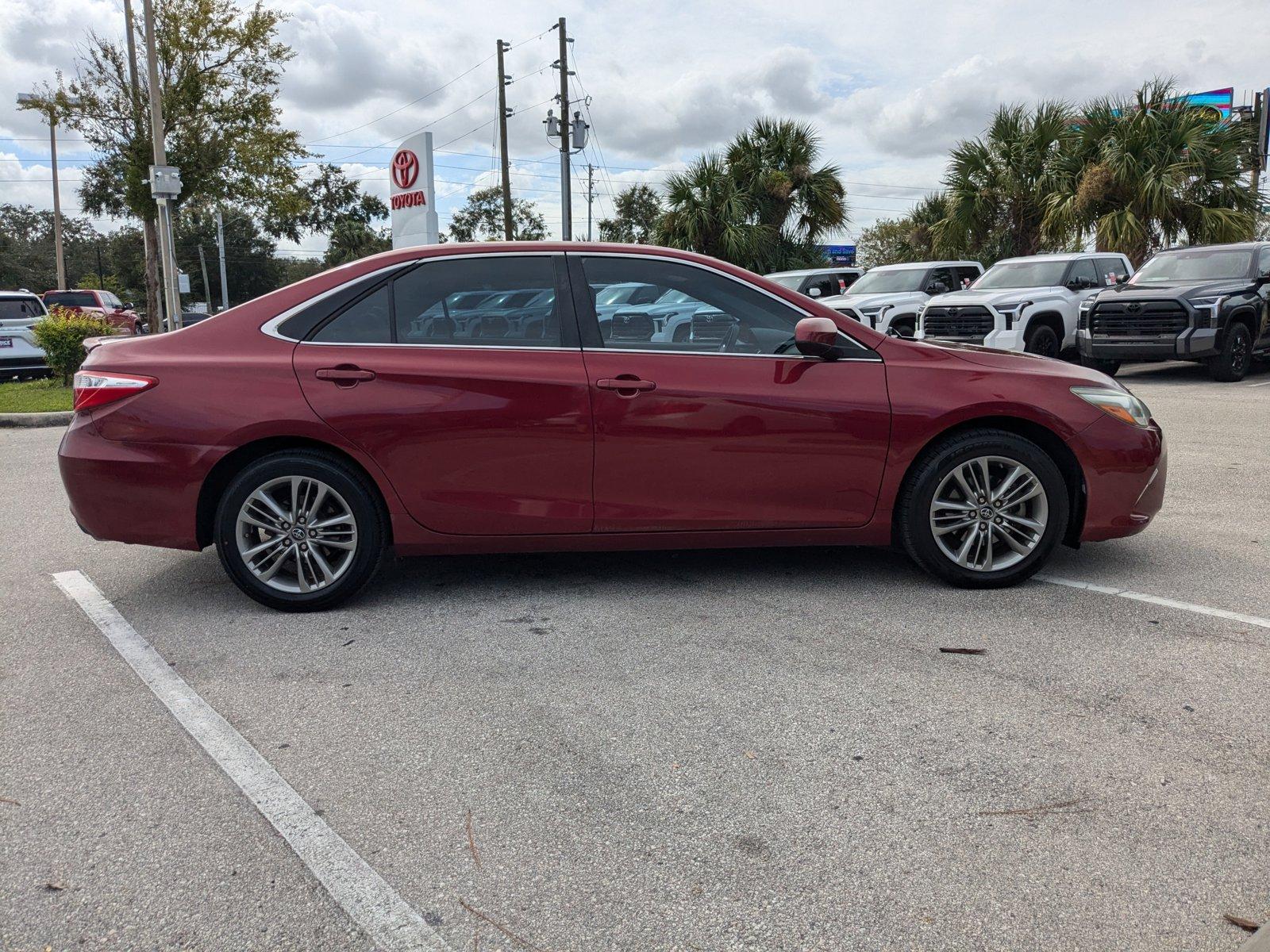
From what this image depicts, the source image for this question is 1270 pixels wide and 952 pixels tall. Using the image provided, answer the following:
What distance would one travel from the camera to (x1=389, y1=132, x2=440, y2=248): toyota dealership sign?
16656mm

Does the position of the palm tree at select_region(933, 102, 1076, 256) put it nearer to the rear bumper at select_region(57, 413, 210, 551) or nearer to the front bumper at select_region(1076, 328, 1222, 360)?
the front bumper at select_region(1076, 328, 1222, 360)

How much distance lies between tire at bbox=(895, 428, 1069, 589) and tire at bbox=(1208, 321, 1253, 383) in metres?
11.1

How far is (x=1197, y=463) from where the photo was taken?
8016mm

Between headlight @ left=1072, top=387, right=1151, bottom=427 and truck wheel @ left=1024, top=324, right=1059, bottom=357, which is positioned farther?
truck wheel @ left=1024, top=324, right=1059, bottom=357

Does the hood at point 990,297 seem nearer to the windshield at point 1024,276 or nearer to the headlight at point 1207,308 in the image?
the windshield at point 1024,276

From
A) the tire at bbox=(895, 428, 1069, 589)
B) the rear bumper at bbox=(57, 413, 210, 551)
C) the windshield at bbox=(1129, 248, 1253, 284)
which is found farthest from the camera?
the windshield at bbox=(1129, 248, 1253, 284)

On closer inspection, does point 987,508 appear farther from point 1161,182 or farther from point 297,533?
point 1161,182

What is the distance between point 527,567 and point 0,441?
8305 mm

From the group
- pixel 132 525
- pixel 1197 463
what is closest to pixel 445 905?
pixel 132 525

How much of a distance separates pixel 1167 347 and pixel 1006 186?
9.91 metres

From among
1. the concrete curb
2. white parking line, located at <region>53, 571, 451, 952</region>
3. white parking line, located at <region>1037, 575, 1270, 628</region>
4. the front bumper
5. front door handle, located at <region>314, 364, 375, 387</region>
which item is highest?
the front bumper

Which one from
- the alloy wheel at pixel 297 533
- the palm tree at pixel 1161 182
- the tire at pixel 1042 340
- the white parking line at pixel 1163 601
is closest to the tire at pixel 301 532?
the alloy wheel at pixel 297 533

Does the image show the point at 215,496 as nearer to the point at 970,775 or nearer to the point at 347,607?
the point at 347,607

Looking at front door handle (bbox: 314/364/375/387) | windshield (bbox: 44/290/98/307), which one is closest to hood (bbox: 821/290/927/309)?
front door handle (bbox: 314/364/375/387)
